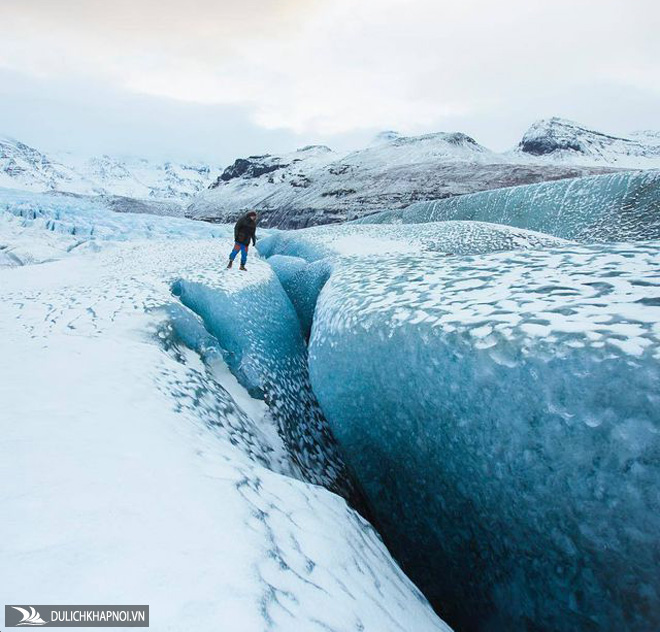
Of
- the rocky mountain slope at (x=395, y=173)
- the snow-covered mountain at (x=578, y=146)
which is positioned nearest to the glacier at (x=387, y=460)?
the rocky mountain slope at (x=395, y=173)

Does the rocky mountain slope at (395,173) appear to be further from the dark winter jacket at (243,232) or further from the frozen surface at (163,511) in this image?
the frozen surface at (163,511)

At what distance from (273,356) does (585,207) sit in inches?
320

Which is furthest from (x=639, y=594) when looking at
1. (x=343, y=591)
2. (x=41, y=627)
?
(x=41, y=627)

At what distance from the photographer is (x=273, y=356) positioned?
13.5 feet

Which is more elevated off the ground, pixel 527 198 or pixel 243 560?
pixel 527 198

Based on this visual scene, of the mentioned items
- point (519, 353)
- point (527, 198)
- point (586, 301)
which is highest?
point (527, 198)

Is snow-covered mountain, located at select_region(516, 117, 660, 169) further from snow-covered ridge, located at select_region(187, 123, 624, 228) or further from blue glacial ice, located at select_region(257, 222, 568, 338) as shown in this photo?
blue glacial ice, located at select_region(257, 222, 568, 338)

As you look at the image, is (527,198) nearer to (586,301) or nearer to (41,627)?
(586,301)

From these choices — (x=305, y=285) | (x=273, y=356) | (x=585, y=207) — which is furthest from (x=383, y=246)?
(x=585, y=207)

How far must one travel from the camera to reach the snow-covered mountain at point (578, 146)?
5147 centimetres

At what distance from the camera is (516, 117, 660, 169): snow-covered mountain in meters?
51.5

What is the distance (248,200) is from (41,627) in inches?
1613

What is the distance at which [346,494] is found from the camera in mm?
2990

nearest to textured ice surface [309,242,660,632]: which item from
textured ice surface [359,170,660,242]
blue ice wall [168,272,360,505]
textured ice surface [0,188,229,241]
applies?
blue ice wall [168,272,360,505]
